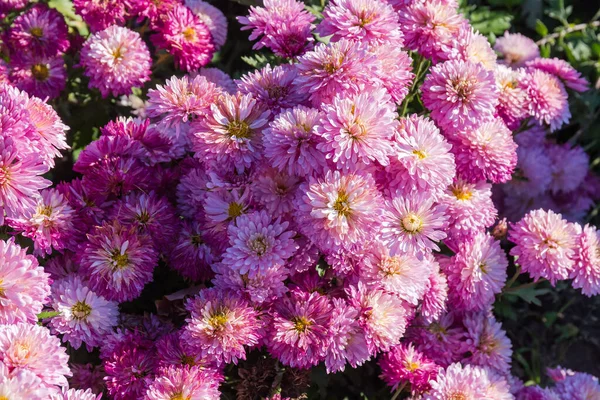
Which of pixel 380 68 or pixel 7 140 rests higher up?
pixel 380 68

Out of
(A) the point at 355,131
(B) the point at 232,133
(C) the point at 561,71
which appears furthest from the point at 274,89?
(C) the point at 561,71

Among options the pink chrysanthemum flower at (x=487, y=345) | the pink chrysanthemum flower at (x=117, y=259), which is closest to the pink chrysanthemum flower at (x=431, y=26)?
the pink chrysanthemum flower at (x=487, y=345)

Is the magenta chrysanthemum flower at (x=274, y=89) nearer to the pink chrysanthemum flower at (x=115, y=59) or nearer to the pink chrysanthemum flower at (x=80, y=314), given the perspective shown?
the pink chrysanthemum flower at (x=115, y=59)

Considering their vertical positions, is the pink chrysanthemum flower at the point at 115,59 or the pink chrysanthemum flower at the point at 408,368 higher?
the pink chrysanthemum flower at the point at 115,59

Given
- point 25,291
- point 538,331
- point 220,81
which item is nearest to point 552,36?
point 538,331

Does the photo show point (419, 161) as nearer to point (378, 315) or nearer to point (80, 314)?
point (378, 315)

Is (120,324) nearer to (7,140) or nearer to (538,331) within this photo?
(7,140)
